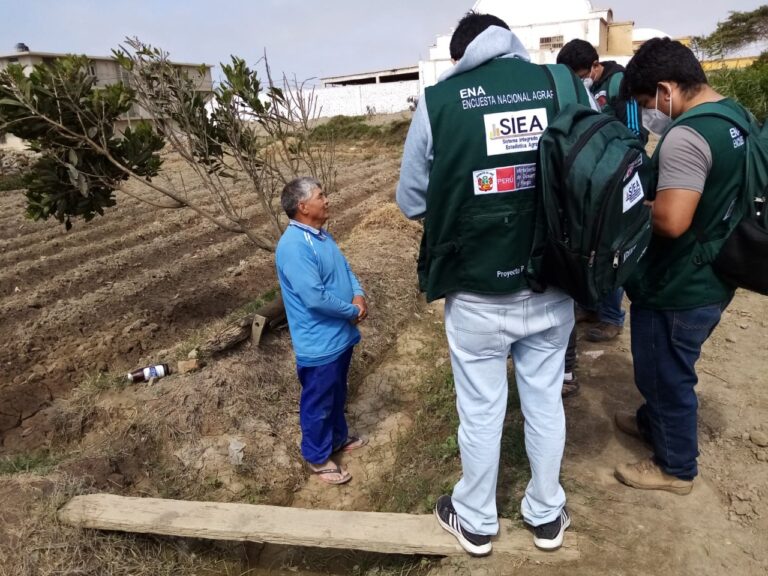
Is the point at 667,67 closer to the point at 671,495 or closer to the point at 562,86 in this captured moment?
the point at 562,86

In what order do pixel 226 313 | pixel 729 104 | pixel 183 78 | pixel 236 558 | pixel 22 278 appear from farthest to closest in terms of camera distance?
pixel 22 278 < pixel 226 313 < pixel 183 78 < pixel 236 558 < pixel 729 104

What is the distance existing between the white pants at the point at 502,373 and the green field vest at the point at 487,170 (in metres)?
0.11

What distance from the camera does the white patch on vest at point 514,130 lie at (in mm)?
1818

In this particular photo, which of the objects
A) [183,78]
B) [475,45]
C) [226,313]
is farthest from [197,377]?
[475,45]

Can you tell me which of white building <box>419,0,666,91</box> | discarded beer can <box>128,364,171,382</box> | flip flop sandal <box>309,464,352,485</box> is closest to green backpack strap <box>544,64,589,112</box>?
flip flop sandal <box>309,464,352,485</box>

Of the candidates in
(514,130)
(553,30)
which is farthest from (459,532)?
(553,30)

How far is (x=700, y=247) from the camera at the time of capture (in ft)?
7.36

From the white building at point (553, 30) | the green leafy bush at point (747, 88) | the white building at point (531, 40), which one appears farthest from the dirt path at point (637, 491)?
the white building at point (553, 30)

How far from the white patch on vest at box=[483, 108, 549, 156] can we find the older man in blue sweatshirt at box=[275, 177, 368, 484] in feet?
4.77

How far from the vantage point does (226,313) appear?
19.9ft

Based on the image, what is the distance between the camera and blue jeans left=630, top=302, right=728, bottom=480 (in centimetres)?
235

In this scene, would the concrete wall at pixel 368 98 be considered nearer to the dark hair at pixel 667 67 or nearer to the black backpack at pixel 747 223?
the dark hair at pixel 667 67

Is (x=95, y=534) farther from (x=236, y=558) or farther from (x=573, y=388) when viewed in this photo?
(x=573, y=388)

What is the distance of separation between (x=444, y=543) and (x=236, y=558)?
4.24 ft
